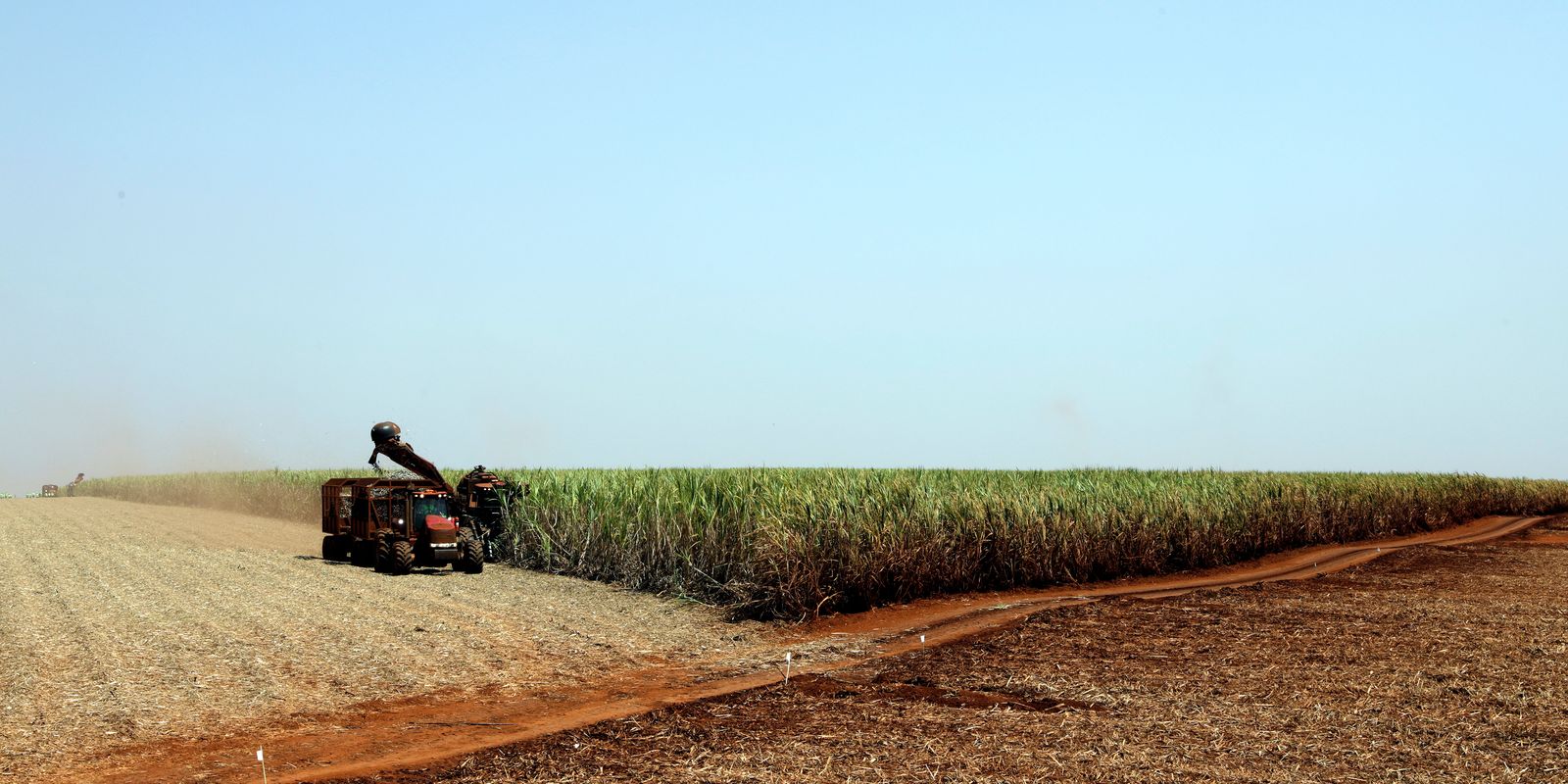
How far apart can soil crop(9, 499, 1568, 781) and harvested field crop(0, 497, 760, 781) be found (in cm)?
6

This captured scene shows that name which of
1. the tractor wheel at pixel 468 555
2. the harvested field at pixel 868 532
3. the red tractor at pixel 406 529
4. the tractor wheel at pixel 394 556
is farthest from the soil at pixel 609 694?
the tractor wheel at pixel 468 555

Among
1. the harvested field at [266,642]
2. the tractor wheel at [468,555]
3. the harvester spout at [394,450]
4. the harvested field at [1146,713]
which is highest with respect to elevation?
the harvester spout at [394,450]

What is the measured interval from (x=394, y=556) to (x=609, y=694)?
1124cm

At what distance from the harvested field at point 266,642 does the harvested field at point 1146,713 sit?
9.23 ft

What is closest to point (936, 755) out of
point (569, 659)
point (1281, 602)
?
point (569, 659)

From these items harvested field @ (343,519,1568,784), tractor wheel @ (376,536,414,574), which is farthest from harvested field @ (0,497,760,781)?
harvested field @ (343,519,1568,784)

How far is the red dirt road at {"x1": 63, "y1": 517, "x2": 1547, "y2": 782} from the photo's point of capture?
8.47 m

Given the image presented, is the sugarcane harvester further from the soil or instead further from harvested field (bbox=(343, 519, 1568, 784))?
harvested field (bbox=(343, 519, 1568, 784))

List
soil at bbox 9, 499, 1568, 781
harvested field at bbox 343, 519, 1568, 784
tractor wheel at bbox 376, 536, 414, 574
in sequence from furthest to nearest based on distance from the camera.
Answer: tractor wheel at bbox 376, 536, 414, 574 < soil at bbox 9, 499, 1568, 781 < harvested field at bbox 343, 519, 1568, 784

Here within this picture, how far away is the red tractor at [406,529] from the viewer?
69.8 ft

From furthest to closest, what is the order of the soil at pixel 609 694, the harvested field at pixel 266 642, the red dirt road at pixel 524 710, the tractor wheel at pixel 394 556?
the tractor wheel at pixel 394 556 → the harvested field at pixel 266 642 → the red dirt road at pixel 524 710 → the soil at pixel 609 694

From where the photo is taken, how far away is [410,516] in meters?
21.8

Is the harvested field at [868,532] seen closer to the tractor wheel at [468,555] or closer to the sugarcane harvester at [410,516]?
the sugarcane harvester at [410,516]

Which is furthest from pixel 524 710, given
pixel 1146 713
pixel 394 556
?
pixel 394 556
